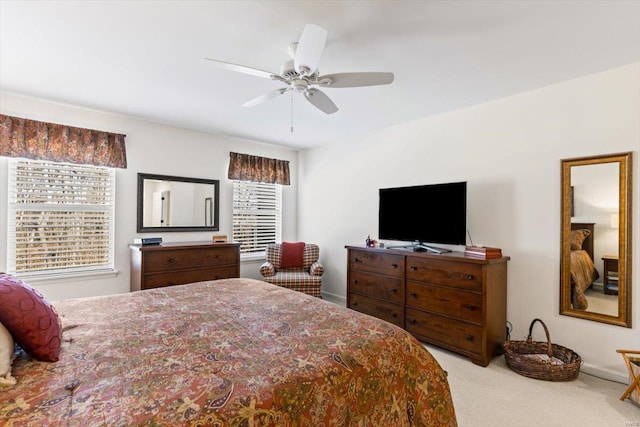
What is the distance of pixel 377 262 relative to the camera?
371 centimetres

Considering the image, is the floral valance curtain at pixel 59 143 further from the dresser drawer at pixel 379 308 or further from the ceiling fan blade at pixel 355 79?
the dresser drawer at pixel 379 308

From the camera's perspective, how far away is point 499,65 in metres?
2.55

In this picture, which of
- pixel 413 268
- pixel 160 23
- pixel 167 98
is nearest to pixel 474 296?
pixel 413 268

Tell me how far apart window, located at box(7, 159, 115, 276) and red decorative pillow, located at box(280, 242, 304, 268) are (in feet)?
7.19

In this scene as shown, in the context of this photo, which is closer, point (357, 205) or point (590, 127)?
point (590, 127)

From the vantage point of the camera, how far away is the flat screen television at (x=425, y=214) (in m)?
3.22

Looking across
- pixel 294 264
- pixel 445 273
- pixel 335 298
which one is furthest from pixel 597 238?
pixel 294 264

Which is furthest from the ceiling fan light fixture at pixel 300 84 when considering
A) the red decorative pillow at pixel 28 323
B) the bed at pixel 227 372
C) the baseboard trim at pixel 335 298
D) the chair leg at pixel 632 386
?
the baseboard trim at pixel 335 298

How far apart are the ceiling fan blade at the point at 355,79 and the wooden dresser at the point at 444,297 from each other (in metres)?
1.79

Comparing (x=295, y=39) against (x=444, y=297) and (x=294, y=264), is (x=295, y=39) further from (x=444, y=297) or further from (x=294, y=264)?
(x=294, y=264)

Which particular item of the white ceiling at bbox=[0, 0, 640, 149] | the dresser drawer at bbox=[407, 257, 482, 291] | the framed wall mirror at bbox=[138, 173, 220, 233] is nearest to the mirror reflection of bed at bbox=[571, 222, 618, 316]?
the dresser drawer at bbox=[407, 257, 482, 291]

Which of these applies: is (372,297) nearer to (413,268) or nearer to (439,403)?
(413,268)

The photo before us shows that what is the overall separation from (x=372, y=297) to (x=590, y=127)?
2.64m

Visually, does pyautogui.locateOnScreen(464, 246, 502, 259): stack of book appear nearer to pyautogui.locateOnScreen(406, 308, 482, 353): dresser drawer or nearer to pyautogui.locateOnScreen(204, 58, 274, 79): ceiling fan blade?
pyautogui.locateOnScreen(406, 308, 482, 353): dresser drawer
